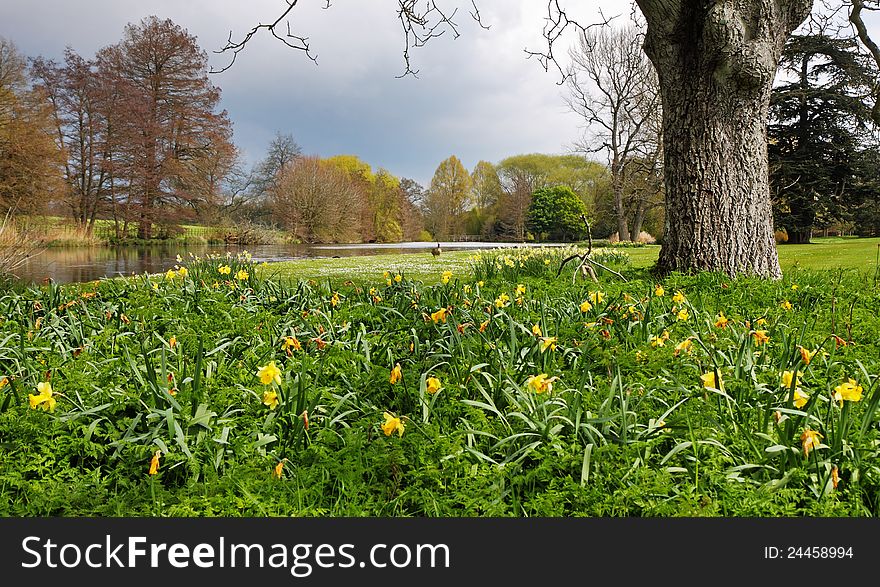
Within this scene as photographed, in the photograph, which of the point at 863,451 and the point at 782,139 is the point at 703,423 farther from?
the point at 782,139

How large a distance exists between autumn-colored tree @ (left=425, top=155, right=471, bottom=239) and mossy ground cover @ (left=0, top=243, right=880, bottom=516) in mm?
36085

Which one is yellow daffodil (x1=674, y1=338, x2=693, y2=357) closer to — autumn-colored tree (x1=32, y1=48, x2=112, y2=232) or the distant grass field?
the distant grass field

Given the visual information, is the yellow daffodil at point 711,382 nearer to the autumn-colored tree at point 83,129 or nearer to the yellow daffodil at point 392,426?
the yellow daffodil at point 392,426

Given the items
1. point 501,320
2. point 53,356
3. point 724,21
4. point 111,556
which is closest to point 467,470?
point 111,556

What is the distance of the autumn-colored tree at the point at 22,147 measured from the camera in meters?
14.2

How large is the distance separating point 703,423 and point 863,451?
1.33 feet

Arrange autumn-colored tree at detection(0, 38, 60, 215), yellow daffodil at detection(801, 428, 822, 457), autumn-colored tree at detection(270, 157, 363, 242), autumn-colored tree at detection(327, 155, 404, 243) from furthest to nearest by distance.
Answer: autumn-colored tree at detection(327, 155, 404, 243)
autumn-colored tree at detection(270, 157, 363, 242)
autumn-colored tree at detection(0, 38, 60, 215)
yellow daffodil at detection(801, 428, 822, 457)

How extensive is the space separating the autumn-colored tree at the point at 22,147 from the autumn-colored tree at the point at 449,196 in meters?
25.4

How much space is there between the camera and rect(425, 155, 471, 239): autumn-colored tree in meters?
37.9

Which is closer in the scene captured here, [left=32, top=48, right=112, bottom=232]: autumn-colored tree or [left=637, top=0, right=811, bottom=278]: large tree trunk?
[left=637, top=0, right=811, bottom=278]: large tree trunk

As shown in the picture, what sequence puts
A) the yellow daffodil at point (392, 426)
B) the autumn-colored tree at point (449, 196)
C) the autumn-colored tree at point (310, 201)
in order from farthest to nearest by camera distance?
the autumn-colored tree at point (449, 196) → the autumn-colored tree at point (310, 201) → the yellow daffodil at point (392, 426)

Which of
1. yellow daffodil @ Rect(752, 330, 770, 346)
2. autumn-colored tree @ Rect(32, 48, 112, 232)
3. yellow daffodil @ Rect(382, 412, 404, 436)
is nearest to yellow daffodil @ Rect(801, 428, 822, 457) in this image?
yellow daffodil @ Rect(752, 330, 770, 346)

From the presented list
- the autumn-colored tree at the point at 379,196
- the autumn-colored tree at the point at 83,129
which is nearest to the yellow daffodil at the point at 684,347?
the autumn-colored tree at the point at 83,129

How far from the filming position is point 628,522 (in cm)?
125
